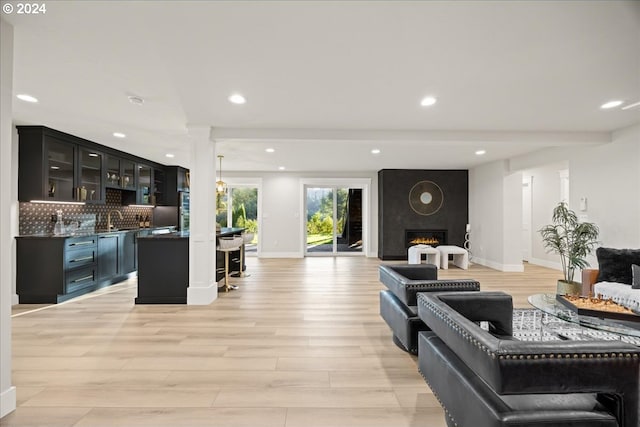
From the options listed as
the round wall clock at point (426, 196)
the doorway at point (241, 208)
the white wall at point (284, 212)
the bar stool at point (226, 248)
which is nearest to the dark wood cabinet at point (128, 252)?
the bar stool at point (226, 248)

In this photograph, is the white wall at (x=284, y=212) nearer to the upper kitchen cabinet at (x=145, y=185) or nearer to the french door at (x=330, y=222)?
the french door at (x=330, y=222)

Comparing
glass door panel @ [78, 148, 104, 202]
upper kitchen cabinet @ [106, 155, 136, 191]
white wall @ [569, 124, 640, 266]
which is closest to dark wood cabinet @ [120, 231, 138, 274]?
glass door panel @ [78, 148, 104, 202]

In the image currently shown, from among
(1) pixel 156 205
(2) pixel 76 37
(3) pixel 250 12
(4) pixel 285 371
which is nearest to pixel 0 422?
(4) pixel 285 371

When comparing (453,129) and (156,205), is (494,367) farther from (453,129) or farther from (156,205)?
(156,205)

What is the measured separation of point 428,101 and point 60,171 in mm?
5379

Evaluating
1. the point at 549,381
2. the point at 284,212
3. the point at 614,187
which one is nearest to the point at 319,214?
the point at 284,212

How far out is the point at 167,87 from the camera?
9.85 feet

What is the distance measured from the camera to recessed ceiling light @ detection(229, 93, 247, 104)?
10.5ft

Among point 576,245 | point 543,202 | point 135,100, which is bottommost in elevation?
point 576,245

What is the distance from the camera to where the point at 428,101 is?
333cm

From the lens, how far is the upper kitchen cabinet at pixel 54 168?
4.34m

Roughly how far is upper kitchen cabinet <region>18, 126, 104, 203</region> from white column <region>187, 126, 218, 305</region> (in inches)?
84.2

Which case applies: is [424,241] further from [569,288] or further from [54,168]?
[54,168]

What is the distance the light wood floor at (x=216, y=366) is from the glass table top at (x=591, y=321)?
51.4 inches
